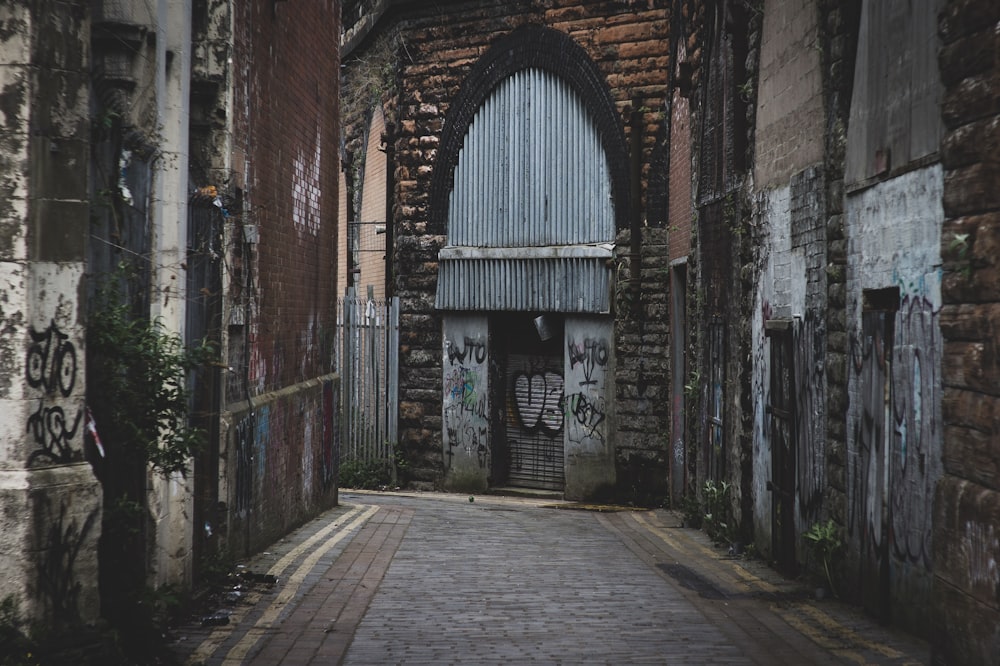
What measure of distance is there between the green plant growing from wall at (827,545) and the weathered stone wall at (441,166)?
7620 mm

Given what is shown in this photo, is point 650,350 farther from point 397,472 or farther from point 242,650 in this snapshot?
point 242,650

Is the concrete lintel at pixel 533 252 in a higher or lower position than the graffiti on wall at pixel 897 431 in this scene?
higher

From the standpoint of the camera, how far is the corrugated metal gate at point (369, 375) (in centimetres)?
1905

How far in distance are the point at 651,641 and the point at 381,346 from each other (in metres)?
12.0

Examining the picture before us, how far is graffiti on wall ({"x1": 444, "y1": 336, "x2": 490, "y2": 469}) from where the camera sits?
18.5m

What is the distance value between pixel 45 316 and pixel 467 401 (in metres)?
12.7

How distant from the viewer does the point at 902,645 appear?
24.7 feet

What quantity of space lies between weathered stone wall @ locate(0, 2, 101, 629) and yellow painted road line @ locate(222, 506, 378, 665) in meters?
1.27

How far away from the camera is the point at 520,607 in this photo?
8.83m

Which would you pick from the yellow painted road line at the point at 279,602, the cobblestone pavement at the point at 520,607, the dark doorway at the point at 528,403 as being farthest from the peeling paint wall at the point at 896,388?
the dark doorway at the point at 528,403

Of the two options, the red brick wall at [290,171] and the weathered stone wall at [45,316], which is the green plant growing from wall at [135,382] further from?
the red brick wall at [290,171]

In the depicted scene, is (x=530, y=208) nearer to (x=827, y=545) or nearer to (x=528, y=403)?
(x=528, y=403)

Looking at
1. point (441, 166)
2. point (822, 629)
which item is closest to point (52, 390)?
point (822, 629)

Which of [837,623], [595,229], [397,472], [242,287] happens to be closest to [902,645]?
[837,623]
